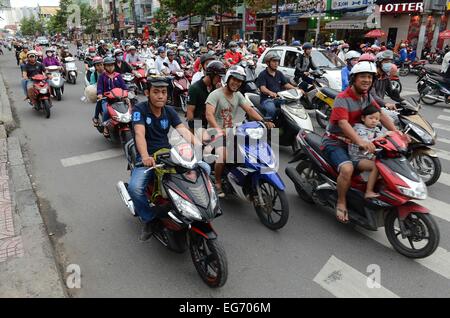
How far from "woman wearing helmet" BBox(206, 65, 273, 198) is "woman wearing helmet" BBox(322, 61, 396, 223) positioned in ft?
2.57

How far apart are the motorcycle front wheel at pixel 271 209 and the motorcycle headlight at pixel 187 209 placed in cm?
130

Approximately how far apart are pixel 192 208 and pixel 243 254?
104 cm

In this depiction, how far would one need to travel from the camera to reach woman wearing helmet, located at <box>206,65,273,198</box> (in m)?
4.44

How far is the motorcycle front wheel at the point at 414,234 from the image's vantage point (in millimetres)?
3422

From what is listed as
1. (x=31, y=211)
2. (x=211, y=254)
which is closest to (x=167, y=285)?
(x=211, y=254)

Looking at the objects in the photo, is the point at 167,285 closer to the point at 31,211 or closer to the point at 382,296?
the point at 382,296

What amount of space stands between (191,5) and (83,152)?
1080 inches

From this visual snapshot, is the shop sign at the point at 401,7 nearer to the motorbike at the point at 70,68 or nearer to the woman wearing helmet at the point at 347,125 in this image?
the motorbike at the point at 70,68

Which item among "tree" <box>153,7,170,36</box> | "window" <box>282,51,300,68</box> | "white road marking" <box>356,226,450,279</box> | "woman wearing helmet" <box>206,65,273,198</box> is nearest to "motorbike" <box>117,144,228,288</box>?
"woman wearing helmet" <box>206,65,273,198</box>

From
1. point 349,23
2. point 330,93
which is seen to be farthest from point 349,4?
point 330,93

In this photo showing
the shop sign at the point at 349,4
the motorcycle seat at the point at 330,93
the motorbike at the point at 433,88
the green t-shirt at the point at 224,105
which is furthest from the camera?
the shop sign at the point at 349,4

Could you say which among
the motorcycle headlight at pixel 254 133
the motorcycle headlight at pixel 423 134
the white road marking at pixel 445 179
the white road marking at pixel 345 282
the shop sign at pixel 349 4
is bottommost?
the white road marking at pixel 445 179

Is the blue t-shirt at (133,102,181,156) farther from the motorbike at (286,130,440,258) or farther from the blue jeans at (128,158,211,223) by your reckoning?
the motorbike at (286,130,440,258)

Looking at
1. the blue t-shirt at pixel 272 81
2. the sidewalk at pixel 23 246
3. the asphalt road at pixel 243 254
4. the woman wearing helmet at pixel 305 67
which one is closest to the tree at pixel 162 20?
the woman wearing helmet at pixel 305 67
